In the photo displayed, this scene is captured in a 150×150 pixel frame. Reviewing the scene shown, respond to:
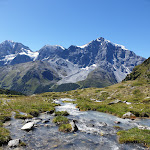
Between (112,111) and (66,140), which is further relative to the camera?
(112,111)

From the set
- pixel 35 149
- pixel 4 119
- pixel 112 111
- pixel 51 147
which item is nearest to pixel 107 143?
pixel 51 147

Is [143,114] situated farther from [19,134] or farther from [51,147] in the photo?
[19,134]

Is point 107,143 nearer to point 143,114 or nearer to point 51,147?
point 51,147

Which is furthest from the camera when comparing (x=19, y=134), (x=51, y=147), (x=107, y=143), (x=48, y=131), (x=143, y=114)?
(x=143, y=114)

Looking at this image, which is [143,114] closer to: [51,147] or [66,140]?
[66,140]

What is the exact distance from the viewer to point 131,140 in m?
18.7

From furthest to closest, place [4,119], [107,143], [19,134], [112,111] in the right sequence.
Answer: [112,111]
[4,119]
[19,134]
[107,143]

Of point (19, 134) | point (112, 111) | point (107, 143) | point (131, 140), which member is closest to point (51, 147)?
point (19, 134)

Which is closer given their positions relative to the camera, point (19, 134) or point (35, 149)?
point (35, 149)

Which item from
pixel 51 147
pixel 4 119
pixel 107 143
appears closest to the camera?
pixel 51 147

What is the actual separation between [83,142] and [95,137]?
2.71m

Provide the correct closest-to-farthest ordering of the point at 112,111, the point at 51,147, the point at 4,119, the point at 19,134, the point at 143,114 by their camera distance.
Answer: the point at 51,147
the point at 19,134
the point at 4,119
the point at 143,114
the point at 112,111

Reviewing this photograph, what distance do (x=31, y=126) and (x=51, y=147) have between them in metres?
7.79

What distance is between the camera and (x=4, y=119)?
26078 mm
